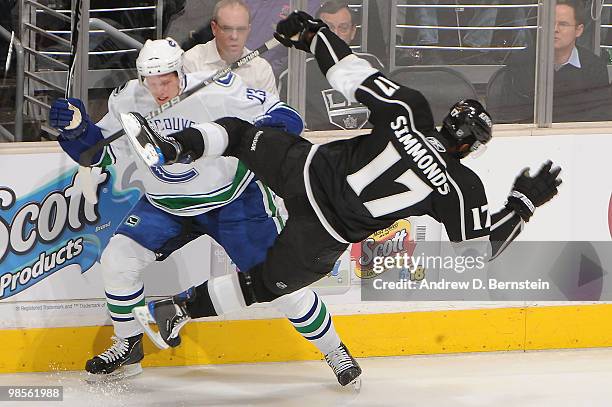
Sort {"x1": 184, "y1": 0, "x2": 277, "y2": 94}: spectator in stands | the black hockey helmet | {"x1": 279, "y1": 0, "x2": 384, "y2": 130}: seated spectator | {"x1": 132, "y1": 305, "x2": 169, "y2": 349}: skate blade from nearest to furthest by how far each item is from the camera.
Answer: the black hockey helmet
{"x1": 132, "y1": 305, "x2": 169, "y2": 349}: skate blade
{"x1": 184, "y1": 0, "x2": 277, "y2": 94}: spectator in stands
{"x1": 279, "y1": 0, "x2": 384, "y2": 130}: seated spectator

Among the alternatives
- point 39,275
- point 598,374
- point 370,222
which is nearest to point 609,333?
point 598,374

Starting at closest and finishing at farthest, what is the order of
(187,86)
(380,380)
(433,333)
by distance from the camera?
(187,86), (380,380), (433,333)

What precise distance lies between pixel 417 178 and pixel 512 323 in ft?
4.65

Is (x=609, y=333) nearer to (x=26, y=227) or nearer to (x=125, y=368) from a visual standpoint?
(x=125, y=368)

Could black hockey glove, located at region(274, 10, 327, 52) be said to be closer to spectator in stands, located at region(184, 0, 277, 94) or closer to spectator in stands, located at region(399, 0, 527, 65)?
spectator in stands, located at region(184, 0, 277, 94)

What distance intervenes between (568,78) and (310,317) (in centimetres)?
157

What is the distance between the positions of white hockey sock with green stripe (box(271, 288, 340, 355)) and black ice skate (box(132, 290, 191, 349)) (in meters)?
0.47

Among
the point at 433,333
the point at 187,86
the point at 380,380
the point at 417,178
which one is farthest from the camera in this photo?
the point at 433,333

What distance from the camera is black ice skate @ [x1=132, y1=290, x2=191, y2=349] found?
12.7ft

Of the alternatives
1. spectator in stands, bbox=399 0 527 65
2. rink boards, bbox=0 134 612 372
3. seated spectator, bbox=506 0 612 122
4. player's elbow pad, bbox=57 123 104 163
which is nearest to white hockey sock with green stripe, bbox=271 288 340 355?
rink boards, bbox=0 134 612 372

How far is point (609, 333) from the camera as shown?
16.2 ft

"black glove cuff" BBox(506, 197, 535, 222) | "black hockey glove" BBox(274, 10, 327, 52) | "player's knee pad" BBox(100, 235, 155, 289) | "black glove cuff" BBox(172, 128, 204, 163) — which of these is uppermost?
"black hockey glove" BBox(274, 10, 327, 52)

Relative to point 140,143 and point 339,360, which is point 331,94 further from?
point 140,143

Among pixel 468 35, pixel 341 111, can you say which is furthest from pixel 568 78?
pixel 341 111
